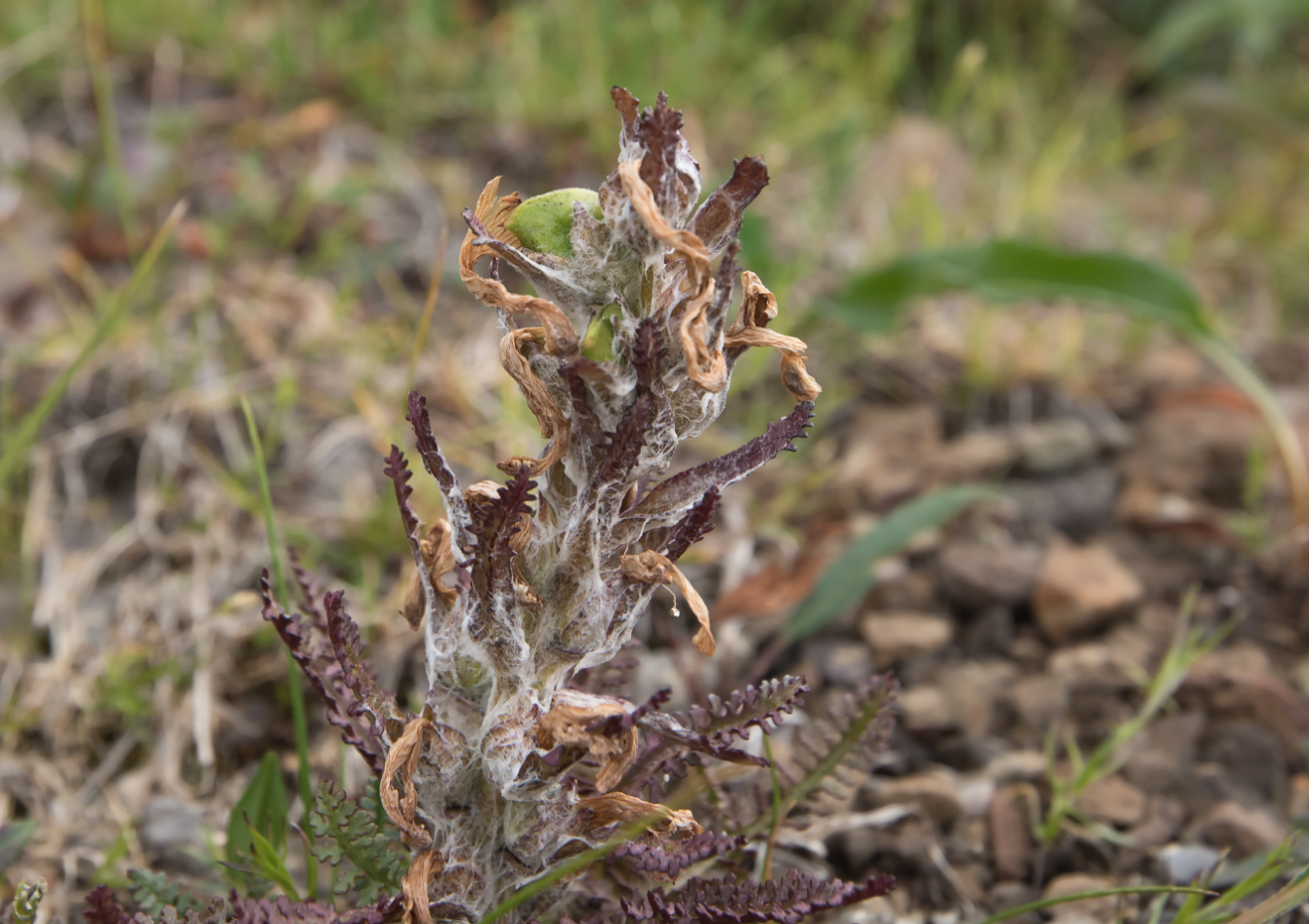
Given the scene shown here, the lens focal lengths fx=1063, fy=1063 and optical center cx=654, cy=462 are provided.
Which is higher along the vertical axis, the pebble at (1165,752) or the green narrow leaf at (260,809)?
the green narrow leaf at (260,809)

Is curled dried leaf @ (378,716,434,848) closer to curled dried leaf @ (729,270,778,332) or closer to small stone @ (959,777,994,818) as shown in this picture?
curled dried leaf @ (729,270,778,332)

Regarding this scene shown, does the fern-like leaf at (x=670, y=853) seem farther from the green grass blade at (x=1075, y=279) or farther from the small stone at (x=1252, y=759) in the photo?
the green grass blade at (x=1075, y=279)

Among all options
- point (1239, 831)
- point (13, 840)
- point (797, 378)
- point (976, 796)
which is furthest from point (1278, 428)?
point (13, 840)

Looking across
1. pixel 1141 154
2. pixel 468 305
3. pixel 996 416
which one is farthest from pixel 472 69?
pixel 1141 154

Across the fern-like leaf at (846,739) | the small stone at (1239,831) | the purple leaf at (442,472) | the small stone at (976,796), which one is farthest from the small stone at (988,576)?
the purple leaf at (442,472)

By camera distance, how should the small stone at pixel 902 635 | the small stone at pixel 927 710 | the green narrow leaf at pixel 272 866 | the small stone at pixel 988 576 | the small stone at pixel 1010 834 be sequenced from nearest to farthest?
the green narrow leaf at pixel 272 866, the small stone at pixel 1010 834, the small stone at pixel 927 710, the small stone at pixel 902 635, the small stone at pixel 988 576

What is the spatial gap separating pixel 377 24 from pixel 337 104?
537mm

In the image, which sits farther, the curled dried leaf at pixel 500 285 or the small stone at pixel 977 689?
the small stone at pixel 977 689

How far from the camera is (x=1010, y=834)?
1580 mm

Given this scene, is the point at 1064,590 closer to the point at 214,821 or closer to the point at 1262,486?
the point at 1262,486

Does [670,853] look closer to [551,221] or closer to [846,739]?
[846,739]

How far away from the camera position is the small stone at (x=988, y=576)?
2092 mm

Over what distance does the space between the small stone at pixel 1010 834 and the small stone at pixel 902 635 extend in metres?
0.36

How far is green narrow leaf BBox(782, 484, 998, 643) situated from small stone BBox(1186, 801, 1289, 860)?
24.0 inches
